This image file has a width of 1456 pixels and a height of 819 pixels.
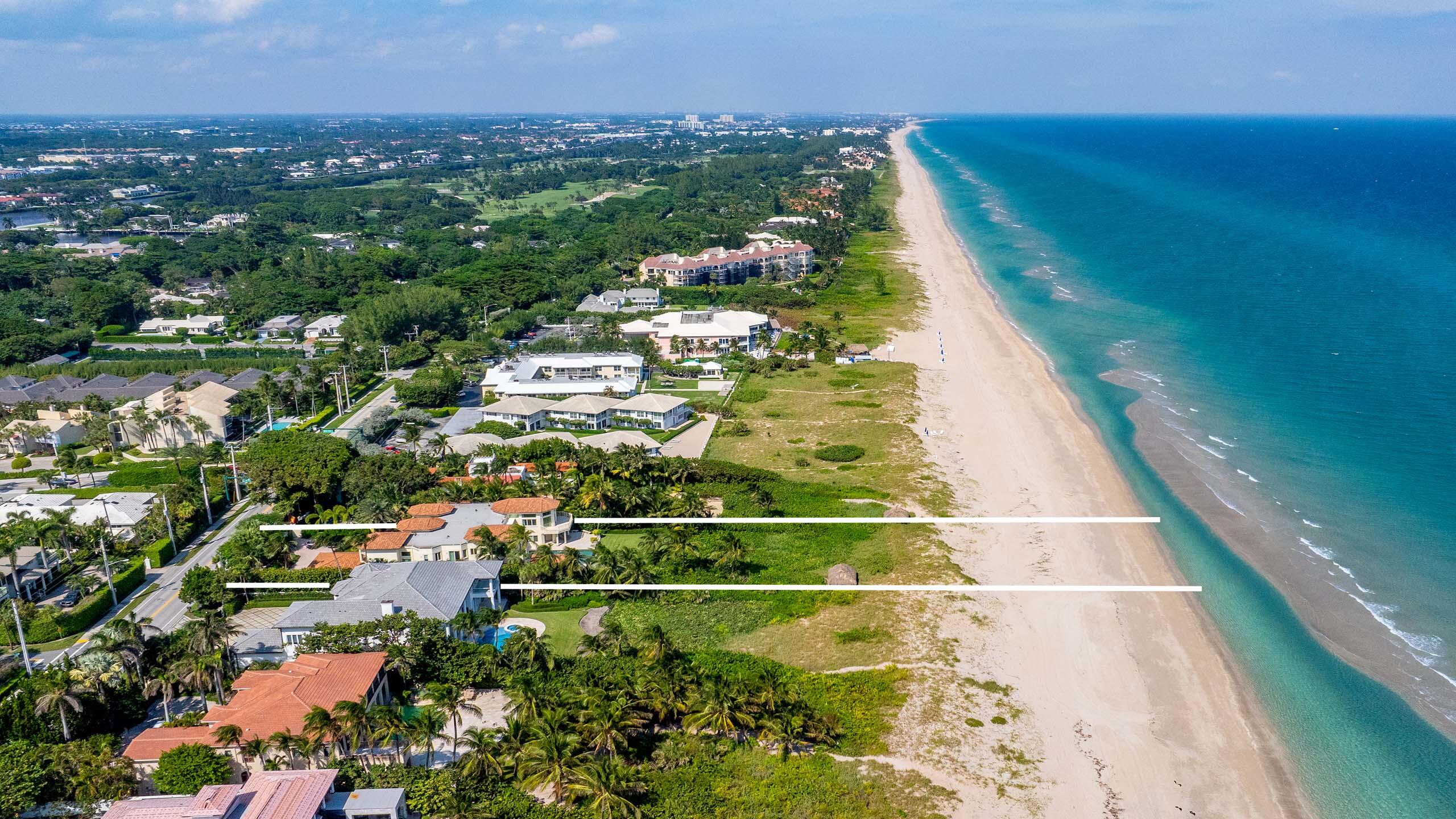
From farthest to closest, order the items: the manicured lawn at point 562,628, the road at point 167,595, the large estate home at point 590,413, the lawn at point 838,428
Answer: the large estate home at point 590,413 < the lawn at point 838,428 < the road at point 167,595 < the manicured lawn at point 562,628

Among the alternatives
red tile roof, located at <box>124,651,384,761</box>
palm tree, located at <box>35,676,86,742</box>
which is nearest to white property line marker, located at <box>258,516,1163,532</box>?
red tile roof, located at <box>124,651,384,761</box>

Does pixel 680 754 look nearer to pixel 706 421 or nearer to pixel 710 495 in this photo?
pixel 710 495

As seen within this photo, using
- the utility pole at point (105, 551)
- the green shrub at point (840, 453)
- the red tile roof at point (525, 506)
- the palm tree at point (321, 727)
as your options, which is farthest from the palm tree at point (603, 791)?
the green shrub at point (840, 453)

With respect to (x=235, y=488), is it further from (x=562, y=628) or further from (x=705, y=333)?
(x=705, y=333)

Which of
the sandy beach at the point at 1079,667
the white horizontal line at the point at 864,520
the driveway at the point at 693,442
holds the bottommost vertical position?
the sandy beach at the point at 1079,667

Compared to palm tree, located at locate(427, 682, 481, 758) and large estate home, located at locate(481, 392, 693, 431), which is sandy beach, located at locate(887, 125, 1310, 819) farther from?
large estate home, located at locate(481, 392, 693, 431)

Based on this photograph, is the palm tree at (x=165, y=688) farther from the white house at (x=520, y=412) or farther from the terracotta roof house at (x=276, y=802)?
the white house at (x=520, y=412)

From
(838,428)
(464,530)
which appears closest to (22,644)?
(464,530)

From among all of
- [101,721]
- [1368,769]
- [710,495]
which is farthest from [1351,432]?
[101,721]

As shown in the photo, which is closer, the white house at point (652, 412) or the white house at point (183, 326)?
the white house at point (652, 412)

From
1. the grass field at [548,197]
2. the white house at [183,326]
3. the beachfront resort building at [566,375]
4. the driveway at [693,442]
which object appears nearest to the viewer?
the driveway at [693,442]
